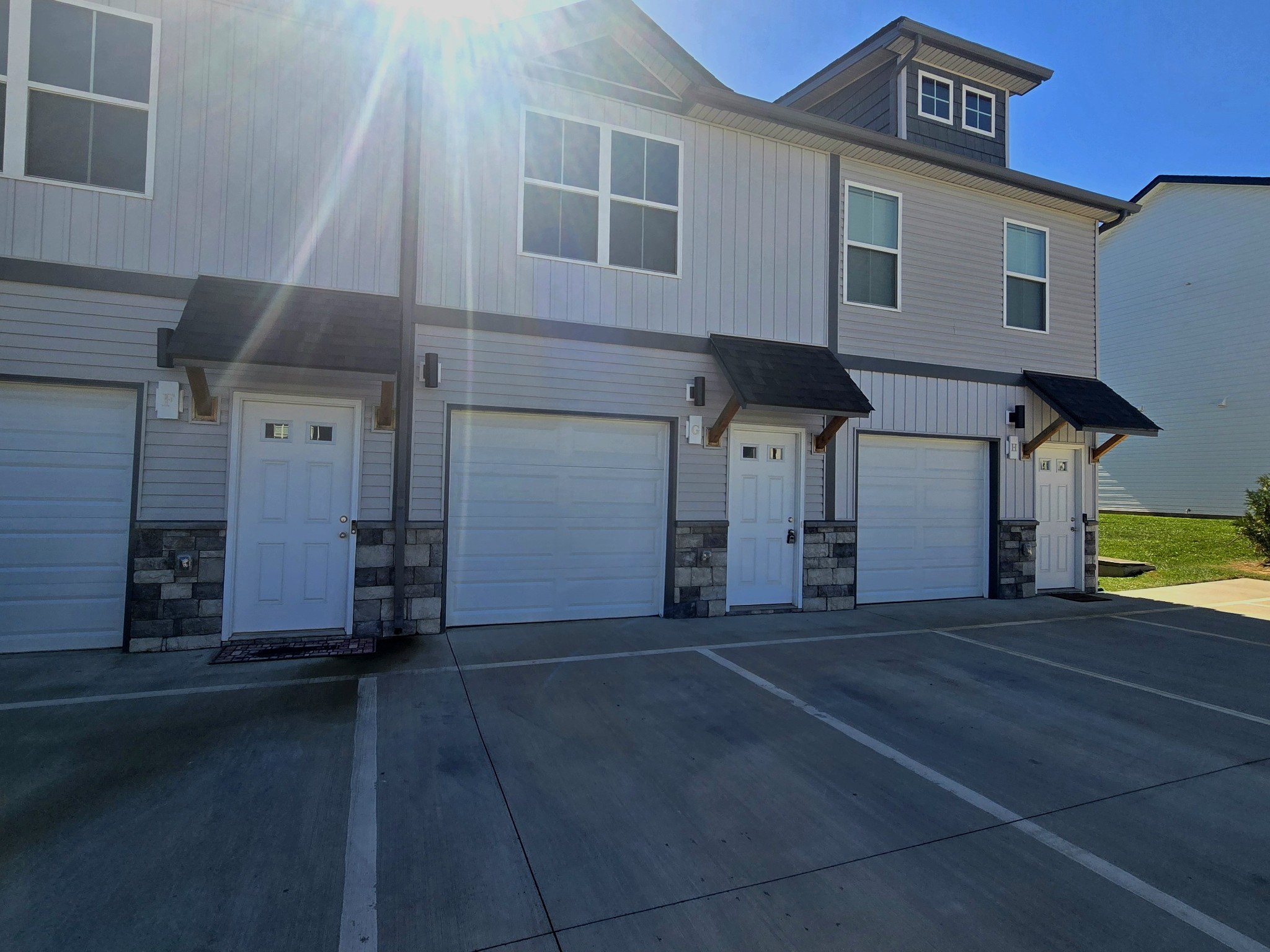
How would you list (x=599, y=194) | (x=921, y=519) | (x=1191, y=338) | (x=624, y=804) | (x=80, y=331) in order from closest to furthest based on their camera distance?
1. (x=624, y=804)
2. (x=80, y=331)
3. (x=599, y=194)
4. (x=921, y=519)
5. (x=1191, y=338)

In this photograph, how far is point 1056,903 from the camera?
97.7 inches

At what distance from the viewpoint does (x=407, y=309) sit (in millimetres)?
5949

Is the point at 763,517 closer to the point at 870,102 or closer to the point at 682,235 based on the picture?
the point at 682,235

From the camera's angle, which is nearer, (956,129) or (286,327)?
(286,327)

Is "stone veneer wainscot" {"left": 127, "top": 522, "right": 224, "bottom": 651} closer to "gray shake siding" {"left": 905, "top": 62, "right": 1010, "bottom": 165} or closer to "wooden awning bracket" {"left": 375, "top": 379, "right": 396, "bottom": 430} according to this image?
"wooden awning bracket" {"left": 375, "top": 379, "right": 396, "bottom": 430}

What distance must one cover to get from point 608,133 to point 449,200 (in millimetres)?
1792

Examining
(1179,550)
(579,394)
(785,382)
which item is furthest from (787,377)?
(1179,550)

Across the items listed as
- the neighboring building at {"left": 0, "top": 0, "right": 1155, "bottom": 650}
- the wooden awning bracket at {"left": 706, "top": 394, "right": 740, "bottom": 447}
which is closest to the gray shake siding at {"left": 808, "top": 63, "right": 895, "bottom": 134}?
the neighboring building at {"left": 0, "top": 0, "right": 1155, "bottom": 650}

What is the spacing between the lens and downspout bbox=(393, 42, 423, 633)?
232 inches

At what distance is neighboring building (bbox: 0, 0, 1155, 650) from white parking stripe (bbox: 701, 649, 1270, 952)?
3.10m

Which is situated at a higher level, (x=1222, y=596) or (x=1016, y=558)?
(x=1016, y=558)

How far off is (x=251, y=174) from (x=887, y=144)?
6656 millimetres

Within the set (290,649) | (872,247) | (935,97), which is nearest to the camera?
(290,649)

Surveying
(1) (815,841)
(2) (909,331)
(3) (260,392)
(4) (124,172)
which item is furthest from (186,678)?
(2) (909,331)
